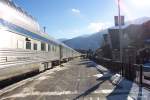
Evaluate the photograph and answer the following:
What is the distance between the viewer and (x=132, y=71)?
50.7 ft

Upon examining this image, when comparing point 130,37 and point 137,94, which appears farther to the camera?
point 130,37

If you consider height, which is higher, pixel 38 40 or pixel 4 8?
pixel 4 8

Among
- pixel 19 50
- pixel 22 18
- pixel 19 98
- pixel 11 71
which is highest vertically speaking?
pixel 22 18

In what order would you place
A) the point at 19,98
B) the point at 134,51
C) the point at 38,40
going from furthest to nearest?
the point at 134,51
the point at 38,40
the point at 19,98

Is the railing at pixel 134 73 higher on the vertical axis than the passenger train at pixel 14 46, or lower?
lower

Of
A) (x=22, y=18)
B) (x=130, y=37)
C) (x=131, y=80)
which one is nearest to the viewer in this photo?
(x=131, y=80)

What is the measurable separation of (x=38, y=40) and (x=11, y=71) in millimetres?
6336

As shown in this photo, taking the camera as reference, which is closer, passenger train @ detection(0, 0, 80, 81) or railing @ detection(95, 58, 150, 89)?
passenger train @ detection(0, 0, 80, 81)

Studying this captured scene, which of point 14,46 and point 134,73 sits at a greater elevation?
point 14,46

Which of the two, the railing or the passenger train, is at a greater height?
the passenger train

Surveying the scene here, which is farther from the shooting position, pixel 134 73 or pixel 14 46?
pixel 134 73

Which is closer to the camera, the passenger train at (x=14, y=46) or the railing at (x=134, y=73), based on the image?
the passenger train at (x=14, y=46)

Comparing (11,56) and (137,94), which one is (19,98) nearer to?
(11,56)

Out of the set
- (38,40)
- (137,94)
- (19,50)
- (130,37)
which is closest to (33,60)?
(38,40)
